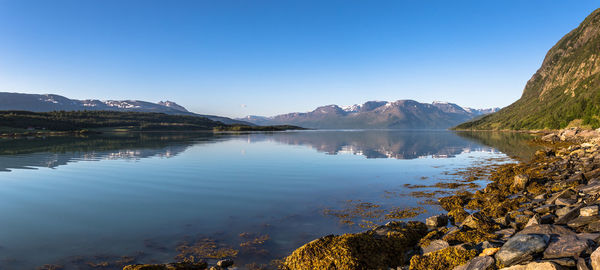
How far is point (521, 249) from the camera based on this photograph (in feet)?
34.7

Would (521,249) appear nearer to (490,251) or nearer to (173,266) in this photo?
(490,251)

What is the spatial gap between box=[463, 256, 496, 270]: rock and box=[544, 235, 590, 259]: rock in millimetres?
1845

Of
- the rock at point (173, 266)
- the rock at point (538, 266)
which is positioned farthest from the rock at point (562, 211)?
the rock at point (173, 266)

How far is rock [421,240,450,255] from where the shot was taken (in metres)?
12.9

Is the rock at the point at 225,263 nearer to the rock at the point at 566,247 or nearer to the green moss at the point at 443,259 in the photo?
the green moss at the point at 443,259

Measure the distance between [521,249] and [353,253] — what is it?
6.14 metres

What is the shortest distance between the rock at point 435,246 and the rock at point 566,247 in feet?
11.5

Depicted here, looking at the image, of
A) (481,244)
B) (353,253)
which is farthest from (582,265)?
(353,253)

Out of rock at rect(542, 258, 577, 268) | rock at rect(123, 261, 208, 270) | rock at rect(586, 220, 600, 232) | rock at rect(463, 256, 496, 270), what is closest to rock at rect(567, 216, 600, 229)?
rock at rect(586, 220, 600, 232)

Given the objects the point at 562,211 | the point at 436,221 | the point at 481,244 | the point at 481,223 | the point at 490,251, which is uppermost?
the point at 562,211

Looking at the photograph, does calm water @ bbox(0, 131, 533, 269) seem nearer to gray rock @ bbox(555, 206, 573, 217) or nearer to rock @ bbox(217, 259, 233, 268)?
rock @ bbox(217, 259, 233, 268)

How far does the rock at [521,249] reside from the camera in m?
10.4

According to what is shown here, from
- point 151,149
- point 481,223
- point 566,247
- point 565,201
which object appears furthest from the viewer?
point 151,149

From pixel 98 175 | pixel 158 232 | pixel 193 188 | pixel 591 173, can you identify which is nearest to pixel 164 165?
pixel 98 175
